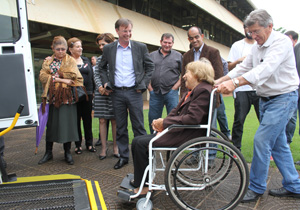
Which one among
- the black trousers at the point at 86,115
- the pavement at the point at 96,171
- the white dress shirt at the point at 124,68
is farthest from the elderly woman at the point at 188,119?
the black trousers at the point at 86,115

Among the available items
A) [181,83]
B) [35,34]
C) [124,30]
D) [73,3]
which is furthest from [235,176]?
[35,34]

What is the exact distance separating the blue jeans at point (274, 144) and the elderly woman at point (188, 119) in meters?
0.69

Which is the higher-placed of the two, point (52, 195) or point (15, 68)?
point (15, 68)

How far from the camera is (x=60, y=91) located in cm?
379

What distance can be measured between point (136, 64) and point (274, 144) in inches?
86.6

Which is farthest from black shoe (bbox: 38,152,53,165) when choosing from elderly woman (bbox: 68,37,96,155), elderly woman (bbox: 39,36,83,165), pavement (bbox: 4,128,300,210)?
elderly woman (bbox: 68,37,96,155)

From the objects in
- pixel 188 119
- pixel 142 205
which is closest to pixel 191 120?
pixel 188 119

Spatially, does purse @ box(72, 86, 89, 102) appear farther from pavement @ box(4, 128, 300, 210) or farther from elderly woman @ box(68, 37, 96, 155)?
pavement @ box(4, 128, 300, 210)

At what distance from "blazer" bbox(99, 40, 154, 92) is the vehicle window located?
1.44m

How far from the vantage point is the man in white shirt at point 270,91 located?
95.5 inches

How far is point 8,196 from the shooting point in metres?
2.07

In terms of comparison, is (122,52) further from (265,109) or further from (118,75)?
(265,109)

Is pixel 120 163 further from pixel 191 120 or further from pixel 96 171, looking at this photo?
pixel 191 120

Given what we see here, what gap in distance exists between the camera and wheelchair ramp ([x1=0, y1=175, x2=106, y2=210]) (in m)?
1.86
